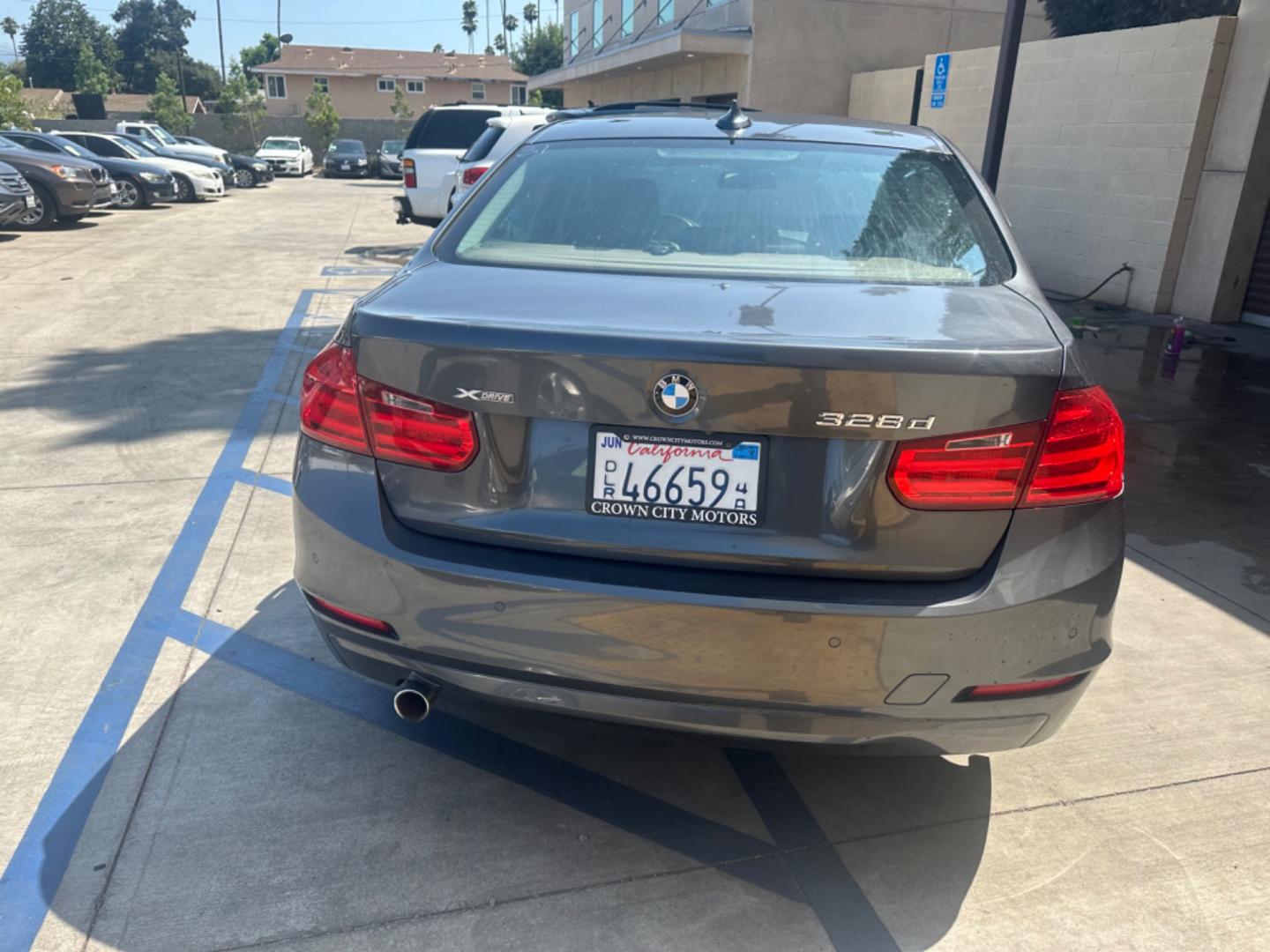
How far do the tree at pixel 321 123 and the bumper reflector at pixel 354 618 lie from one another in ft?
162

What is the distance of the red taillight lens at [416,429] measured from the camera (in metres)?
2.19

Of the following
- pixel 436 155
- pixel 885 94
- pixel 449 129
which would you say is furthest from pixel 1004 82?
pixel 449 129

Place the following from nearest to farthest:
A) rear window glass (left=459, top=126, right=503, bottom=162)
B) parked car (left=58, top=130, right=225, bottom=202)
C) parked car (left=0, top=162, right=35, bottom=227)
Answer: rear window glass (left=459, top=126, right=503, bottom=162) < parked car (left=0, top=162, right=35, bottom=227) < parked car (left=58, top=130, right=225, bottom=202)

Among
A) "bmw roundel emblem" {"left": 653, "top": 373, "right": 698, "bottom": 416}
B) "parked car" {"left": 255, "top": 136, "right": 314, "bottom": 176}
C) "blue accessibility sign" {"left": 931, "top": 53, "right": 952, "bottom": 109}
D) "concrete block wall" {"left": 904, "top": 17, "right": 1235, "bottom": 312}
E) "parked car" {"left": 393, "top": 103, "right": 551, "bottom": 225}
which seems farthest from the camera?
"parked car" {"left": 255, "top": 136, "right": 314, "bottom": 176}

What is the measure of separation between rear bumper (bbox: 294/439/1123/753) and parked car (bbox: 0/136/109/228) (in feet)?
52.4

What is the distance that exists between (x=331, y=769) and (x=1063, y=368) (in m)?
2.17

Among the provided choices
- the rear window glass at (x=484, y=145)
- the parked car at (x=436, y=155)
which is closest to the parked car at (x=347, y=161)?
the parked car at (x=436, y=155)

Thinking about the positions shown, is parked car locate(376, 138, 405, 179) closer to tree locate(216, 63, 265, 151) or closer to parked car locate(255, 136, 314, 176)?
parked car locate(255, 136, 314, 176)

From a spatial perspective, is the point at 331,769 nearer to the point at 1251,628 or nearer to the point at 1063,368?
the point at 1063,368

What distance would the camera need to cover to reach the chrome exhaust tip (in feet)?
7.84

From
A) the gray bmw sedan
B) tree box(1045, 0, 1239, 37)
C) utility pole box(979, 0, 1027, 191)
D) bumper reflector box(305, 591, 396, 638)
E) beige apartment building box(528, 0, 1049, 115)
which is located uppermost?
tree box(1045, 0, 1239, 37)

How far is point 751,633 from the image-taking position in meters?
2.09

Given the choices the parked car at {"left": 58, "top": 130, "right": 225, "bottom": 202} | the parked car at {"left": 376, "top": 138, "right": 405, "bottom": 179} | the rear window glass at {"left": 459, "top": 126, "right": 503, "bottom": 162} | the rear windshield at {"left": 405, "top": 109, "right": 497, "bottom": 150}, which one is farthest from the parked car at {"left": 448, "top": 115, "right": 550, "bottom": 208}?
the parked car at {"left": 376, "top": 138, "right": 405, "bottom": 179}

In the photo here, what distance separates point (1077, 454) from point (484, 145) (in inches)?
426
